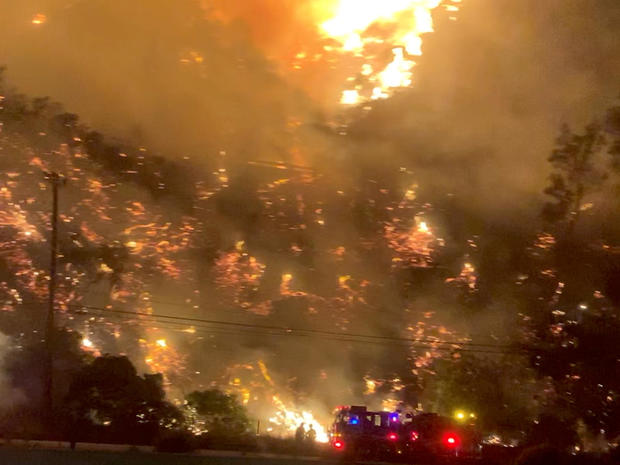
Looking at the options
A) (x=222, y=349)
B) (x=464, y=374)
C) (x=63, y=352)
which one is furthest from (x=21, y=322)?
(x=464, y=374)

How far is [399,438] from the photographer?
23.0m

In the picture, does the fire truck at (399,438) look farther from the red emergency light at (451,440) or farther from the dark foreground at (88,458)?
the dark foreground at (88,458)

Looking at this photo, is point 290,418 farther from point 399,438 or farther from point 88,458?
point 88,458

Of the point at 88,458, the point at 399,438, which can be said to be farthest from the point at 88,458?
the point at 399,438

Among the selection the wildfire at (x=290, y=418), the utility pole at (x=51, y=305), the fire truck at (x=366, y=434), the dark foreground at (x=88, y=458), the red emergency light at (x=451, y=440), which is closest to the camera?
the dark foreground at (x=88, y=458)

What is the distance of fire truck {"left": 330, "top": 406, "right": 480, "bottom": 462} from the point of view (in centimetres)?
2183

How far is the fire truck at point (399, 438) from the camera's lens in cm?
2183

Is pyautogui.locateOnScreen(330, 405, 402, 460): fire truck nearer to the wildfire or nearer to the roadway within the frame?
the roadway

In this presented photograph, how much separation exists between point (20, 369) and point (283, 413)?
15.3 metres

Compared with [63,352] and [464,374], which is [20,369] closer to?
[63,352]

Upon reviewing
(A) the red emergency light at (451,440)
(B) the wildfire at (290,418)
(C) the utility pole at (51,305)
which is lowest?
Result: (B) the wildfire at (290,418)

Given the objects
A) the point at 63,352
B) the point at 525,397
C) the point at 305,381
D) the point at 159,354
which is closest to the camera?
the point at 63,352

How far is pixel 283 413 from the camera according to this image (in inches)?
1510

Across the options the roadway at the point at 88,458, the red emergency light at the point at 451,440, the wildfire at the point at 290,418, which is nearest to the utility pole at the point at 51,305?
→ the red emergency light at the point at 451,440
